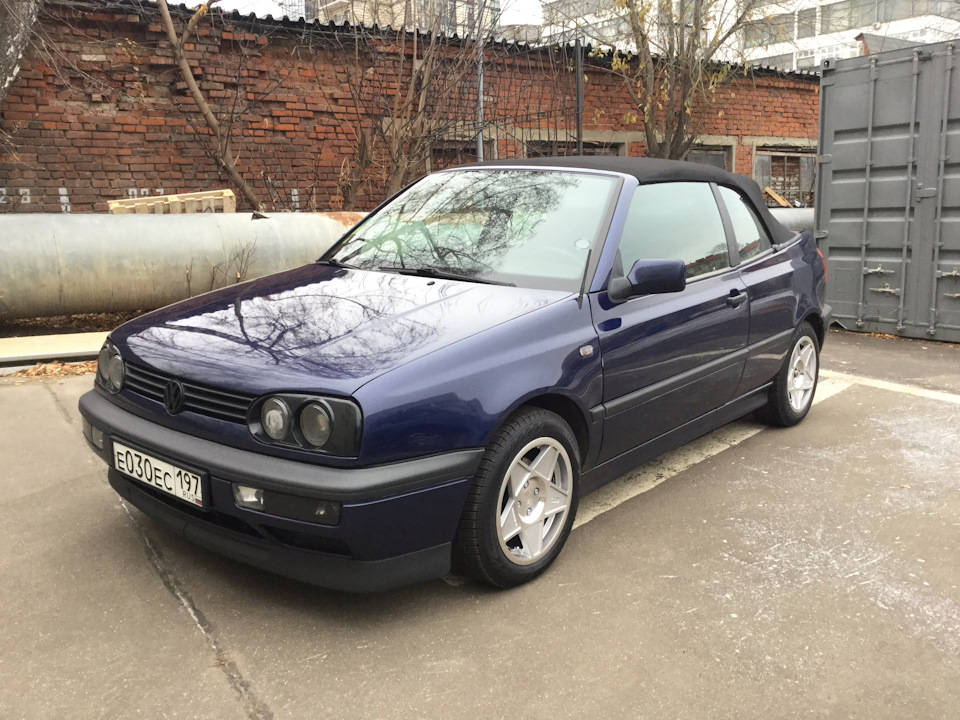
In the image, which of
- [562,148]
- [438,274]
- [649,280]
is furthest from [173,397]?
[562,148]

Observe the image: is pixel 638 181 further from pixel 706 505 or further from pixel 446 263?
pixel 706 505

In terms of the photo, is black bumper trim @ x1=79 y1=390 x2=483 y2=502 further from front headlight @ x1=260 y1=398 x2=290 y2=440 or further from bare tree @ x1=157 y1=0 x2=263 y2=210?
bare tree @ x1=157 y1=0 x2=263 y2=210

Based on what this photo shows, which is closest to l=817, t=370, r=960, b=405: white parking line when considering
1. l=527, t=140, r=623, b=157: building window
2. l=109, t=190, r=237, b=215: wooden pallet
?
l=109, t=190, r=237, b=215: wooden pallet

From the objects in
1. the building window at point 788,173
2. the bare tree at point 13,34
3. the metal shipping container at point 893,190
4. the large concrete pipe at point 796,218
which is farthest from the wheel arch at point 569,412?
the building window at point 788,173

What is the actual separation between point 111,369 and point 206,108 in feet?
23.2

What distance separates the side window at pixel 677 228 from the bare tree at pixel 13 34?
7.62 meters

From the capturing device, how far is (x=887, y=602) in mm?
3033

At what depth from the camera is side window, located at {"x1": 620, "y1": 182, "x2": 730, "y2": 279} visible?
369 centimetres

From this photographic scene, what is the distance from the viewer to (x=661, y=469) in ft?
14.5

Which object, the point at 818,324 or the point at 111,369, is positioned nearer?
the point at 111,369

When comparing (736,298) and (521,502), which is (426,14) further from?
(521,502)

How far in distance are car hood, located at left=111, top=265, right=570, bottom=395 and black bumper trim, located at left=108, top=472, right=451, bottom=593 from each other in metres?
0.52

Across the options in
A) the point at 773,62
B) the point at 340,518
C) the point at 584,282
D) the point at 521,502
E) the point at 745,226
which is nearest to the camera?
the point at 340,518

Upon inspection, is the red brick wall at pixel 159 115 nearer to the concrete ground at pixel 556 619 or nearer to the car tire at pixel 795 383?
the concrete ground at pixel 556 619
